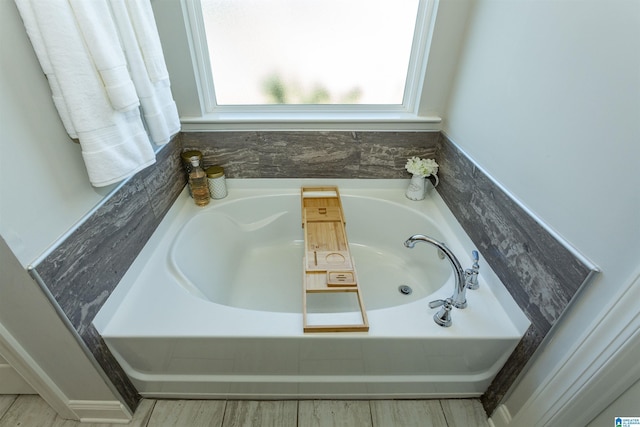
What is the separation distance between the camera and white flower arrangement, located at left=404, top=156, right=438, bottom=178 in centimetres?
169

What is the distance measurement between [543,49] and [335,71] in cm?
95

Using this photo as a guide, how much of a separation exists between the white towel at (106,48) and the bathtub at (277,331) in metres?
0.65

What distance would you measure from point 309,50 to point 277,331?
135cm

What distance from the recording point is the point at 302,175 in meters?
1.81

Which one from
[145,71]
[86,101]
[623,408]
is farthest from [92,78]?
[623,408]

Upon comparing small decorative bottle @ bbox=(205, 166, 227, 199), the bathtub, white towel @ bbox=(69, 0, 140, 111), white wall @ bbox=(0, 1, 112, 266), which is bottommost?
the bathtub

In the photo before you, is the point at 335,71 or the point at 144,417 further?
the point at 335,71

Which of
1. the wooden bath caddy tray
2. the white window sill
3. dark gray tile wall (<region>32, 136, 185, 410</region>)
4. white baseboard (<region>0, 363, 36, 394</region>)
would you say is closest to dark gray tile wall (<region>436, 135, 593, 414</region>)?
the white window sill

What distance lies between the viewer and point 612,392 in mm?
799

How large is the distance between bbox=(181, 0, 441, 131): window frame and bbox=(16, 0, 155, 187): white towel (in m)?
0.68

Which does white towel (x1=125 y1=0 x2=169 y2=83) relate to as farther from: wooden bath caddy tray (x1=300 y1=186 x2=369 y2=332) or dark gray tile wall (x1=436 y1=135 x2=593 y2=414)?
dark gray tile wall (x1=436 y1=135 x2=593 y2=414)

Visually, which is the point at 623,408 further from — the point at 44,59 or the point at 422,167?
the point at 44,59

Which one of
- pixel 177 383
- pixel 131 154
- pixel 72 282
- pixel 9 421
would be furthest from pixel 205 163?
pixel 9 421

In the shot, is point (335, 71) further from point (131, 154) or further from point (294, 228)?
point (131, 154)
